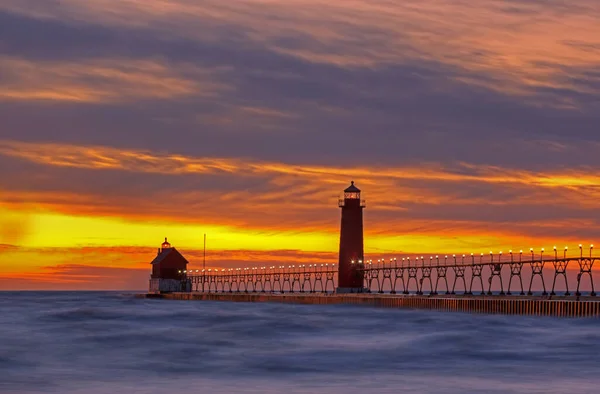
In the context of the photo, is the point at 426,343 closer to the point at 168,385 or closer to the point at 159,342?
the point at 159,342

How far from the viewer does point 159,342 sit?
50625mm

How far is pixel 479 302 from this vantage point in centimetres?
7269

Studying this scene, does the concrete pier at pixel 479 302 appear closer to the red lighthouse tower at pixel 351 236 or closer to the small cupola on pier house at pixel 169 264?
the red lighthouse tower at pixel 351 236

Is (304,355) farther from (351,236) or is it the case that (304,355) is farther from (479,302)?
(351,236)

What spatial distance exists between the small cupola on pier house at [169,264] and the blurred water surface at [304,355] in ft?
216

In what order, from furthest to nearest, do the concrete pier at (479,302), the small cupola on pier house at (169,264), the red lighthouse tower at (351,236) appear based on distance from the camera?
1. the small cupola on pier house at (169,264)
2. the red lighthouse tower at (351,236)
3. the concrete pier at (479,302)

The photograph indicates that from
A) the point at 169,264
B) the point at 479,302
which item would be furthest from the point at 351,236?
the point at 169,264

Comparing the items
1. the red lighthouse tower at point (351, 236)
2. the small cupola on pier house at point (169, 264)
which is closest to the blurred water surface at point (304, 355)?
the red lighthouse tower at point (351, 236)

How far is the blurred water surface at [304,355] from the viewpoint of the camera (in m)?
33.3

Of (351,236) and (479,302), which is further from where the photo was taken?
(351,236)

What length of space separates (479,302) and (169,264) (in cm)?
6704

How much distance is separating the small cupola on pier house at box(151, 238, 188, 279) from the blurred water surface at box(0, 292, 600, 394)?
65.7 m

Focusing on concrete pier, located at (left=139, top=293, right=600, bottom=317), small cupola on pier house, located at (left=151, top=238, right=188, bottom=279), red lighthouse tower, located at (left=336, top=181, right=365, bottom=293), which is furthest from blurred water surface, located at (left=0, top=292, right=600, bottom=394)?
small cupola on pier house, located at (left=151, top=238, right=188, bottom=279)

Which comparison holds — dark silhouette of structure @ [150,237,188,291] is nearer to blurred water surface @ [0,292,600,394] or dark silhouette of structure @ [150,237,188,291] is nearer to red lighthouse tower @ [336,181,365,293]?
red lighthouse tower @ [336,181,365,293]
